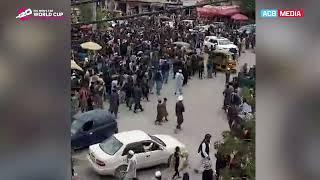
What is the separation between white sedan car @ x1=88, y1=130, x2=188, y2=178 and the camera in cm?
496

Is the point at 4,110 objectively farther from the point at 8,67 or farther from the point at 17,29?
the point at 17,29

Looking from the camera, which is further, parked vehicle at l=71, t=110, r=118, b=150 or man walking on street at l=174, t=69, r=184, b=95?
man walking on street at l=174, t=69, r=184, b=95

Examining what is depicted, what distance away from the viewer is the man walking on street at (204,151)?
16.8ft

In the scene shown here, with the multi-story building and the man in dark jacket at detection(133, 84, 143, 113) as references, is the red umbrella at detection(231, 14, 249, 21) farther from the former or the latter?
the man in dark jacket at detection(133, 84, 143, 113)

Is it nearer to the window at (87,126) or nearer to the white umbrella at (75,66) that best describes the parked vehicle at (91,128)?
the window at (87,126)

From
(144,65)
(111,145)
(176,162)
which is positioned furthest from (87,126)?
(176,162)

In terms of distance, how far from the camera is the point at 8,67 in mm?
4832

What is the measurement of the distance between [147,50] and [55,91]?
1.03 meters

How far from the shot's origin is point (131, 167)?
16.3ft

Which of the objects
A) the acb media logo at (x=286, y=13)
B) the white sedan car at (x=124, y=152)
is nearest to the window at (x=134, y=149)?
the white sedan car at (x=124, y=152)

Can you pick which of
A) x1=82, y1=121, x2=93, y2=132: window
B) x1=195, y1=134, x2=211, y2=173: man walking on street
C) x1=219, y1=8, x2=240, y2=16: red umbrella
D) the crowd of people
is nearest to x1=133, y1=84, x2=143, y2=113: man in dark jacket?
the crowd of people

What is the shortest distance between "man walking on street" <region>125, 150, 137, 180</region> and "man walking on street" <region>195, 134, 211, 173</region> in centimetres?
64

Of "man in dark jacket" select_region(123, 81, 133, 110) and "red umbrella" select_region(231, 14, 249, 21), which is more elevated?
"red umbrella" select_region(231, 14, 249, 21)

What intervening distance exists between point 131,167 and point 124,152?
165mm
